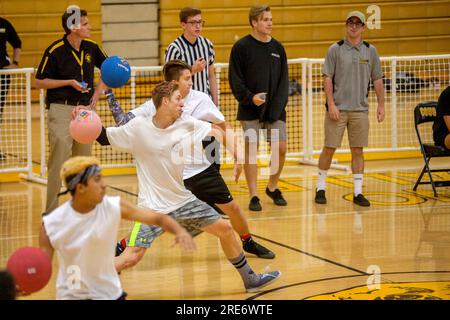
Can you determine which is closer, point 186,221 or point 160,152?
point 160,152

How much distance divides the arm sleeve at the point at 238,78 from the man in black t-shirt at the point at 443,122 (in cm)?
215

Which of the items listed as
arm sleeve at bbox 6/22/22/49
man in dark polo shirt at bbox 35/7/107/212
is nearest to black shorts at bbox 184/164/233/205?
man in dark polo shirt at bbox 35/7/107/212

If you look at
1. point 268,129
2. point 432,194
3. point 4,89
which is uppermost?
point 4,89

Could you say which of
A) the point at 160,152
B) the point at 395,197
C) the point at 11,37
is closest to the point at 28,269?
the point at 160,152

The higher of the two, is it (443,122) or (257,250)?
(443,122)

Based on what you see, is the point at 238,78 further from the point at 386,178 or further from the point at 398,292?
the point at 398,292

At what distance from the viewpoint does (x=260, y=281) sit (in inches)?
252

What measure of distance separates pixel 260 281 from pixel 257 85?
11.0 ft

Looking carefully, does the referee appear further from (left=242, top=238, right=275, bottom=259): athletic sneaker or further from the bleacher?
the bleacher

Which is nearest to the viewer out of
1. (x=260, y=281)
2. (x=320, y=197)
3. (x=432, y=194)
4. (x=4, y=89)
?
(x=260, y=281)

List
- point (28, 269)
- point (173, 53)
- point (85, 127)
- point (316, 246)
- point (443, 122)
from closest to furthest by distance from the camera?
point (28, 269), point (85, 127), point (316, 246), point (173, 53), point (443, 122)

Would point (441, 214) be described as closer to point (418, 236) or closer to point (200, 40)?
point (418, 236)

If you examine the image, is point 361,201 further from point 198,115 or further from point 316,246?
point 198,115

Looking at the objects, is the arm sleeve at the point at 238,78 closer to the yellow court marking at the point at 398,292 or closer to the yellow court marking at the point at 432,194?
the yellow court marking at the point at 432,194
